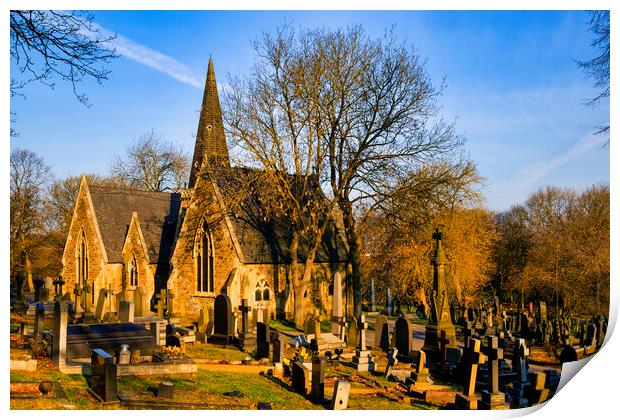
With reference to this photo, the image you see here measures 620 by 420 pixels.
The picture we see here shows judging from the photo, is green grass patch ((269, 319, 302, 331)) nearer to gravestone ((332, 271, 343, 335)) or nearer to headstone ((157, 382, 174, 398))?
gravestone ((332, 271, 343, 335))

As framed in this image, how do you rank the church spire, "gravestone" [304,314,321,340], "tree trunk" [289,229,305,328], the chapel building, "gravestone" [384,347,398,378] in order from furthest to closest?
the church spire, the chapel building, "tree trunk" [289,229,305,328], "gravestone" [304,314,321,340], "gravestone" [384,347,398,378]

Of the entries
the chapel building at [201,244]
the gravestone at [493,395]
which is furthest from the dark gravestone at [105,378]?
the chapel building at [201,244]

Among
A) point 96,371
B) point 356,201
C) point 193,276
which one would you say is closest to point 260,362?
point 96,371

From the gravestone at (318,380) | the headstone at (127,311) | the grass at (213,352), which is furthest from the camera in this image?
the headstone at (127,311)

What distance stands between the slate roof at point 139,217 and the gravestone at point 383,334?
420 inches

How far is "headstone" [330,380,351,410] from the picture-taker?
8094mm

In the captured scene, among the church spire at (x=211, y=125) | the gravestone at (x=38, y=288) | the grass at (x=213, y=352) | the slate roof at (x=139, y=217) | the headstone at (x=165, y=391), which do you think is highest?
the church spire at (x=211, y=125)

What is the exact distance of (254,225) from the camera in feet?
64.1

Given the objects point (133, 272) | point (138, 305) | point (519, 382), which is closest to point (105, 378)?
point (519, 382)

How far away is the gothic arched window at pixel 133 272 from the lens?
22.2 metres

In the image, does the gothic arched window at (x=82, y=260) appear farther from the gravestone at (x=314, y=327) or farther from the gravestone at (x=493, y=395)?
the gravestone at (x=493, y=395)

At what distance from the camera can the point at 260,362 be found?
11.8 metres

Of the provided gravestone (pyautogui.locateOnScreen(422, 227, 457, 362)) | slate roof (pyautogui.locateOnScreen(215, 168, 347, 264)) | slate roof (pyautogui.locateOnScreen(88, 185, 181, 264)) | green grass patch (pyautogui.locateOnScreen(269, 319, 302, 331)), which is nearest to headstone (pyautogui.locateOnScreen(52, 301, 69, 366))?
gravestone (pyautogui.locateOnScreen(422, 227, 457, 362))

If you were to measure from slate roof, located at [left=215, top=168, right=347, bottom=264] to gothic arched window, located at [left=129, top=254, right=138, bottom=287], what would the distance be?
5773mm
